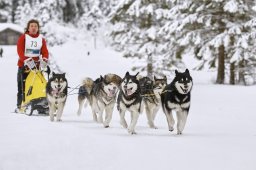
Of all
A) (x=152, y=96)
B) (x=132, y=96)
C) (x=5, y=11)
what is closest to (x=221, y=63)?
(x=152, y=96)

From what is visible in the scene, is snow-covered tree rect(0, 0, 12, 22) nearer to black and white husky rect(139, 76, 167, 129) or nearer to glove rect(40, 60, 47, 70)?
glove rect(40, 60, 47, 70)

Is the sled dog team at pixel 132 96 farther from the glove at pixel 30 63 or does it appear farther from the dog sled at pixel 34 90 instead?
the glove at pixel 30 63

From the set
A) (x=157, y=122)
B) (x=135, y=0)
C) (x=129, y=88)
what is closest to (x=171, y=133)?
(x=129, y=88)

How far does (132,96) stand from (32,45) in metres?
3.50

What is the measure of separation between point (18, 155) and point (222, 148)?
3.10 m

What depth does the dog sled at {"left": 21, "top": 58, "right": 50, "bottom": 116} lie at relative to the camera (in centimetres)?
932

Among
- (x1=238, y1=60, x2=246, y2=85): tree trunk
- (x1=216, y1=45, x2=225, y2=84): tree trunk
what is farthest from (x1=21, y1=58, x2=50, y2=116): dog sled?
(x1=216, y1=45, x2=225, y2=84): tree trunk

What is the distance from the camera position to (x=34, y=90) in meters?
9.37

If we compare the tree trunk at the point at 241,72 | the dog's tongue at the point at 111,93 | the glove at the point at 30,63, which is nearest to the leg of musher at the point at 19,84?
the glove at the point at 30,63

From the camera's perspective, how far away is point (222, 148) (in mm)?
6305

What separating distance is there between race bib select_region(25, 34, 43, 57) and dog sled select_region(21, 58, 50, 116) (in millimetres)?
263

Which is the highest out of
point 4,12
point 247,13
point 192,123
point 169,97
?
point 4,12

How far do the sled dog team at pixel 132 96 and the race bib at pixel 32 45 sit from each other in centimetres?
139

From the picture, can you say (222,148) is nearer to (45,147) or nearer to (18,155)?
(45,147)
